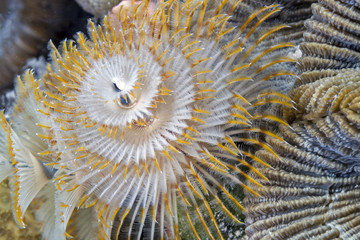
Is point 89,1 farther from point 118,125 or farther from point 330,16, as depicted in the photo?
point 330,16

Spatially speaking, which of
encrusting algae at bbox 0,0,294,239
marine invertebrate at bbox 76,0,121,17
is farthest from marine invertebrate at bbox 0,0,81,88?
encrusting algae at bbox 0,0,294,239

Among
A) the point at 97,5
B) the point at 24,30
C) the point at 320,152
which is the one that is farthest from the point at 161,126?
the point at 24,30

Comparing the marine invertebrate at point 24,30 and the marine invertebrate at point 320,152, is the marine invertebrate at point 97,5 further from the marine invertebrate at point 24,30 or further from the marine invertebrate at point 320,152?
the marine invertebrate at point 320,152

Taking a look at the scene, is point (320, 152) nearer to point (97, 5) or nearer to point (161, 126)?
point (161, 126)

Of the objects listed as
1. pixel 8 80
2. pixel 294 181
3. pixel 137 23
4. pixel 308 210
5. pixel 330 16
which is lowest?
pixel 308 210

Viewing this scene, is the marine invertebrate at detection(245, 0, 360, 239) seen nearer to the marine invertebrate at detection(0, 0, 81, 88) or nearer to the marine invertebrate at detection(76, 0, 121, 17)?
the marine invertebrate at detection(76, 0, 121, 17)

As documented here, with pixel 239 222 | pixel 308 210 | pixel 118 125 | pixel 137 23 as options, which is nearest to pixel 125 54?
pixel 137 23
